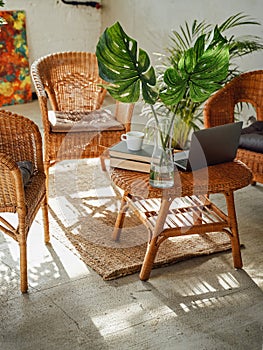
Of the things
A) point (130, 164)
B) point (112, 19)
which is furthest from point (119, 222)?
point (112, 19)

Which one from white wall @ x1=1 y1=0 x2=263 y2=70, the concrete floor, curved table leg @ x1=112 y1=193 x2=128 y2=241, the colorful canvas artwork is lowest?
the concrete floor

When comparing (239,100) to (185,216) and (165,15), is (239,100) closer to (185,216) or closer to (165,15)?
(185,216)

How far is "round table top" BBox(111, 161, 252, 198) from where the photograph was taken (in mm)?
2469

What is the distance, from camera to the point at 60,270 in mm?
2717

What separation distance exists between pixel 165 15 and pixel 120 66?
2492 millimetres

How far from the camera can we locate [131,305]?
8.09 feet

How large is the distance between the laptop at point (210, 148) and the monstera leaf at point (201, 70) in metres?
0.21

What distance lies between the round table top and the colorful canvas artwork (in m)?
3.01

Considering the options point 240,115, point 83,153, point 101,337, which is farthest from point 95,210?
point 240,115

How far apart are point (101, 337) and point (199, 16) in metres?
2.84

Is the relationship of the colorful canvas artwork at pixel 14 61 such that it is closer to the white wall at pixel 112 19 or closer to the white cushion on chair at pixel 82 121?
the white wall at pixel 112 19

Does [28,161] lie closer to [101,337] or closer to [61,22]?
[101,337]

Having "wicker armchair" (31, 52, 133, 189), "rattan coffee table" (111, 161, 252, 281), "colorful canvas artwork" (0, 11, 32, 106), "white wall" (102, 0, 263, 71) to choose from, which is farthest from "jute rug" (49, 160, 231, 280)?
"colorful canvas artwork" (0, 11, 32, 106)

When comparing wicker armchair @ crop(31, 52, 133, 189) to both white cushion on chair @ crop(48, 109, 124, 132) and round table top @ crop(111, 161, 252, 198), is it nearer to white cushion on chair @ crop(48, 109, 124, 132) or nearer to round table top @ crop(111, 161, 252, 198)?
white cushion on chair @ crop(48, 109, 124, 132)
